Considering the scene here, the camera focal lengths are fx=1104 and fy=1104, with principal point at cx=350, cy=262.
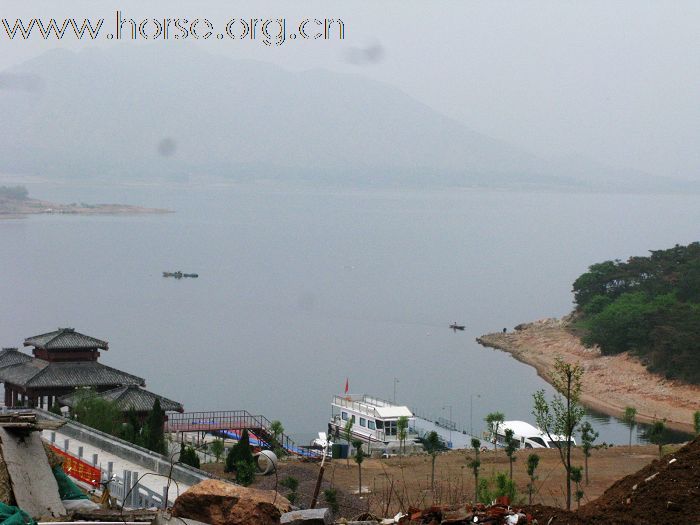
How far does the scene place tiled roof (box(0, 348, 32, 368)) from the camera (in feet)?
67.2

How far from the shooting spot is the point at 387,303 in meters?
53.7

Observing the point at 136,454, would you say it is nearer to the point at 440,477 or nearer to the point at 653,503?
the point at 653,503

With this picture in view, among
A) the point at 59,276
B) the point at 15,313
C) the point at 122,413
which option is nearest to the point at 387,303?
the point at 15,313

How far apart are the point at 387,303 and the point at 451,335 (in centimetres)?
995

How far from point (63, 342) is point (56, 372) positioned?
599 mm

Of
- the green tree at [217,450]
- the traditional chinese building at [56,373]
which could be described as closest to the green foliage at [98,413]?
the traditional chinese building at [56,373]

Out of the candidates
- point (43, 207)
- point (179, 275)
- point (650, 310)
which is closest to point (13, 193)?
point (43, 207)

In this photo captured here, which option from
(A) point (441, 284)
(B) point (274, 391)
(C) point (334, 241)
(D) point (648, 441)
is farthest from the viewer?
(C) point (334, 241)

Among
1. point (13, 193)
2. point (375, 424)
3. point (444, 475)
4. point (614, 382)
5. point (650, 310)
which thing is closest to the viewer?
point (444, 475)

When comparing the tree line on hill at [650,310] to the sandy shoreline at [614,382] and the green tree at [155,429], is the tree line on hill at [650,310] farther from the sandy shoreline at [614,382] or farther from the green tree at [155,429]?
the green tree at [155,429]

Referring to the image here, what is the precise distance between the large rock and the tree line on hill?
25.7 metres

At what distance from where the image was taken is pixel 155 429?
1648 cm

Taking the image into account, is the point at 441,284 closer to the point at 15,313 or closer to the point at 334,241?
the point at 15,313

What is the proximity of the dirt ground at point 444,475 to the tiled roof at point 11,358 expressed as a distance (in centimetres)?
610
